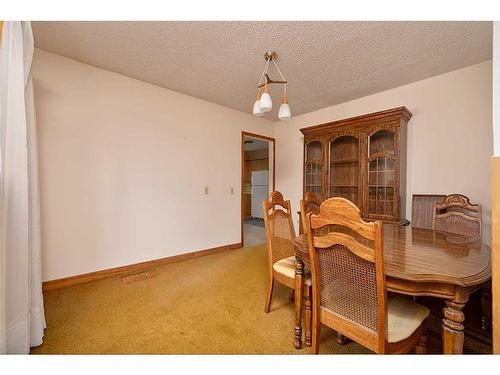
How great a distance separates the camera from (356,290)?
104 centimetres

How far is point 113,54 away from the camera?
6.98ft

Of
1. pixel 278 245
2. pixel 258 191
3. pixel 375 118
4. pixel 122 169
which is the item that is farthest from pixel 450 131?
pixel 258 191

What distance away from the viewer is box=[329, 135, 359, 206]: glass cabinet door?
3.13 meters

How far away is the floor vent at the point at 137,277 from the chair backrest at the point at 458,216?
118 inches

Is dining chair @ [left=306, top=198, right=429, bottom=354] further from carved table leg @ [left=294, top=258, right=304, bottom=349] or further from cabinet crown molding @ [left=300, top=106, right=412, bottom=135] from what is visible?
cabinet crown molding @ [left=300, top=106, right=412, bottom=135]

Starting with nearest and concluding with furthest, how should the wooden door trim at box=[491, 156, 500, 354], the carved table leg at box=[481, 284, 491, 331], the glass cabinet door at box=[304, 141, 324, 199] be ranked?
1. the wooden door trim at box=[491, 156, 500, 354]
2. the carved table leg at box=[481, 284, 491, 331]
3. the glass cabinet door at box=[304, 141, 324, 199]

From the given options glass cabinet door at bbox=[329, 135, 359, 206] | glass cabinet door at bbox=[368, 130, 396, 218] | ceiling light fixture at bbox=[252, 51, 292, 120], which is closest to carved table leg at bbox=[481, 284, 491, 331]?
glass cabinet door at bbox=[368, 130, 396, 218]

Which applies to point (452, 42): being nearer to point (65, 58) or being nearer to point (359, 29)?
point (359, 29)

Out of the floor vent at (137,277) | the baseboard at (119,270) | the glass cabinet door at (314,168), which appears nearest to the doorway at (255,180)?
the glass cabinet door at (314,168)

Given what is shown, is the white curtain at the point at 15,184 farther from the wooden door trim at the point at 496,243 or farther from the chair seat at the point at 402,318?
the wooden door trim at the point at 496,243

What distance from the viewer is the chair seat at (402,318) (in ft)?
3.30

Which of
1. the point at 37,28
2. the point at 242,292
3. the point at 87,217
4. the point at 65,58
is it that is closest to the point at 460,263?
the point at 242,292

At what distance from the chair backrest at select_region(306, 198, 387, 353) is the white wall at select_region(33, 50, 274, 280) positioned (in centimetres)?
231
